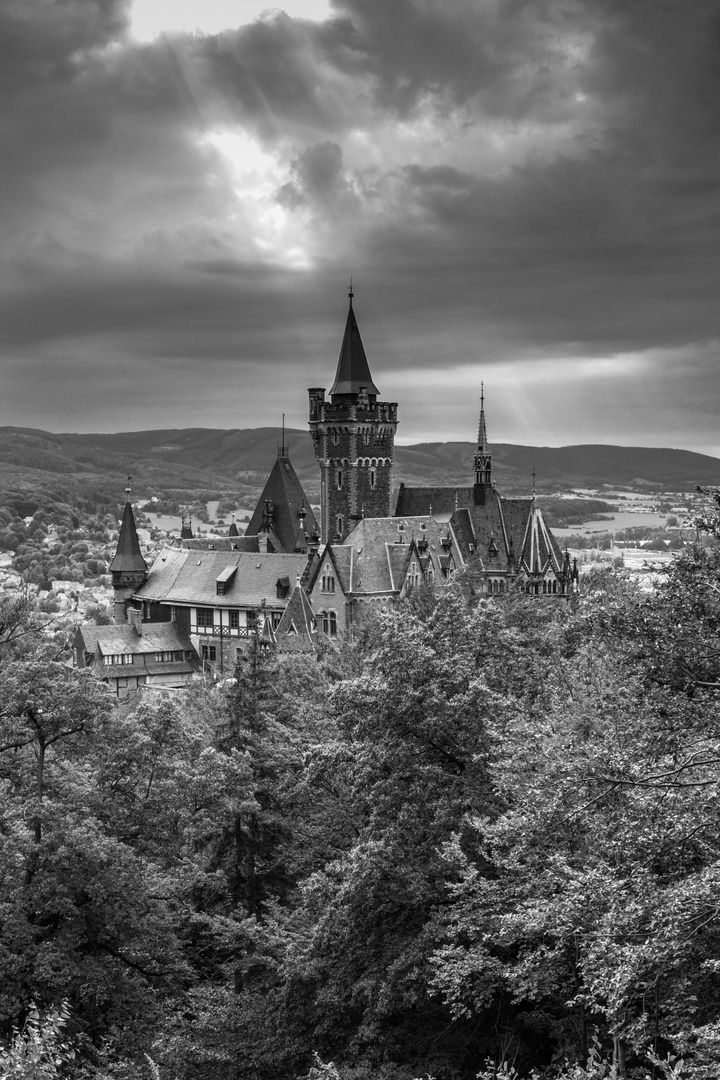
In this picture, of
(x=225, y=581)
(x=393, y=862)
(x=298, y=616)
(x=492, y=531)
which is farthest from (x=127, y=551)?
(x=393, y=862)

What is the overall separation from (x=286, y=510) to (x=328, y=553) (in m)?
26.4

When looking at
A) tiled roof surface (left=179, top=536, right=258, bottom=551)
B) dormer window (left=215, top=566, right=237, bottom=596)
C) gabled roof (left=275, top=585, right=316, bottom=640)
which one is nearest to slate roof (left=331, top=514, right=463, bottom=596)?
gabled roof (left=275, top=585, right=316, bottom=640)

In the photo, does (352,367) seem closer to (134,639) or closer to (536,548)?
(536,548)

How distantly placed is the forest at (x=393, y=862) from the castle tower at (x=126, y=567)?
77539 mm

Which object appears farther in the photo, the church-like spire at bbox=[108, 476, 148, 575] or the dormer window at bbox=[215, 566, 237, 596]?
the church-like spire at bbox=[108, 476, 148, 575]

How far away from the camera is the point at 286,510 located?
115 meters

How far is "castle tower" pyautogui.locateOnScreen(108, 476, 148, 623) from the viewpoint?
114 m

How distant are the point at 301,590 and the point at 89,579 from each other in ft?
334

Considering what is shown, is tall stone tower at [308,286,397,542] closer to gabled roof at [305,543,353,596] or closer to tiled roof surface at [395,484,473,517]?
tiled roof surface at [395,484,473,517]

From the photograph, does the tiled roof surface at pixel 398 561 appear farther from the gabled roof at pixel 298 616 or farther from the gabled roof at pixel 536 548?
the gabled roof at pixel 536 548

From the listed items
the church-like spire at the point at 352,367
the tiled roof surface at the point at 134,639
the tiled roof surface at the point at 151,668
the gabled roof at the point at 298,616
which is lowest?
the tiled roof surface at the point at 151,668

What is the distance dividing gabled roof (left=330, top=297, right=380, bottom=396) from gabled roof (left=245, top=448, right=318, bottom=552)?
1583 cm

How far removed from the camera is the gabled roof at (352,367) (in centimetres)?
9994

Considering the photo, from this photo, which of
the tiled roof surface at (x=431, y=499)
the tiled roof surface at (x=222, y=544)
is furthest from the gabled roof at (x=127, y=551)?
the tiled roof surface at (x=431, y=499)
